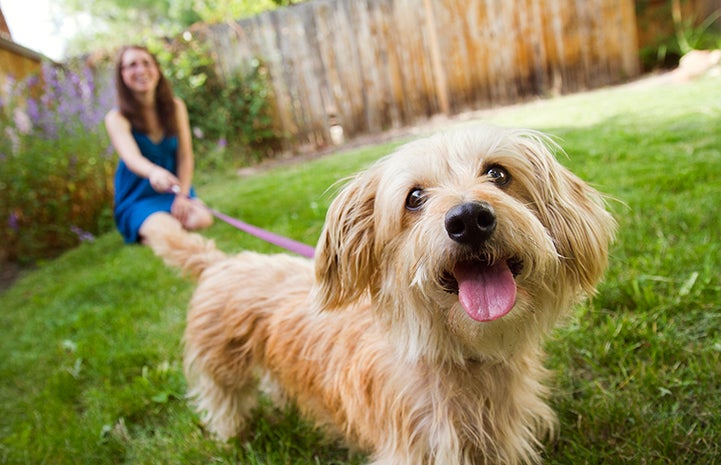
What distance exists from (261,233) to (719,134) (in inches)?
174

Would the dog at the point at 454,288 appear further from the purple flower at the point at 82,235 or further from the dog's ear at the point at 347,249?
the purple flower at the point at 82,235

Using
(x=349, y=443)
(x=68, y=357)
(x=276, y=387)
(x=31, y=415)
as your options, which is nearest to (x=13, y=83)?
(x=68, y=357)

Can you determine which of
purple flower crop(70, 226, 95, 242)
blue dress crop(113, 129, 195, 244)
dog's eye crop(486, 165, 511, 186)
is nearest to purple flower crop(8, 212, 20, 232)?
purple flower crop(70, 226, 95, 242)

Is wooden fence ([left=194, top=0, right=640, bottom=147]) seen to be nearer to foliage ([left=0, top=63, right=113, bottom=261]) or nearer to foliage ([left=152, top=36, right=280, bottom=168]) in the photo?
foliage ([left=152, top=36, right=280, bottom=168])

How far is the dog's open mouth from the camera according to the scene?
57.5 inches

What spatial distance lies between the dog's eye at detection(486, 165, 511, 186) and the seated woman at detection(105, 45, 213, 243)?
4.04m

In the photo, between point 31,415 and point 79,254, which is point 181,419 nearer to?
point 31,415

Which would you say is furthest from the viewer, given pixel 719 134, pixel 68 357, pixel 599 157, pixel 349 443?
pixel 599 157

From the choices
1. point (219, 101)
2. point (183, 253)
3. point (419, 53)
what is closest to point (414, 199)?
point (183, 253)

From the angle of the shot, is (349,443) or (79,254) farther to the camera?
(79,254)

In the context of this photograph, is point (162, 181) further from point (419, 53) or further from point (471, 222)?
point (419, 53)

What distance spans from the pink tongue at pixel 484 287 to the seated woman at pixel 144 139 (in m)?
4.15

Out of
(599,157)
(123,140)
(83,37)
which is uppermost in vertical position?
(83,37)

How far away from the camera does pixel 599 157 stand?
198 inches
